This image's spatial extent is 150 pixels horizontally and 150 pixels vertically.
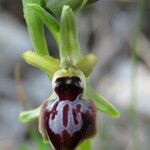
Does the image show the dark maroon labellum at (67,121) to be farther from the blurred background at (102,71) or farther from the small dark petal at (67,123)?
the blurred background at (102,71)

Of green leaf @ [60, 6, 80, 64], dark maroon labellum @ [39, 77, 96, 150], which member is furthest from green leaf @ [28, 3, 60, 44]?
dark maroon labellum @ [39, 77, 96, 150]

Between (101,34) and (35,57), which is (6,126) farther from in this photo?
(35,57)

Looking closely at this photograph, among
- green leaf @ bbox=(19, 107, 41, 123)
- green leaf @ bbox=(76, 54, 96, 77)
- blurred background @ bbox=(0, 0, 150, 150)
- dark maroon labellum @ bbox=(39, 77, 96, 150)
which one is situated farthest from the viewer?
blurred background @ bbox=(0, 0, 150, 150)

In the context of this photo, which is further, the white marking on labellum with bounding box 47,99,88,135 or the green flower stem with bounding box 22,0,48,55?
the green flower stem with bounding box 22,0,48,55

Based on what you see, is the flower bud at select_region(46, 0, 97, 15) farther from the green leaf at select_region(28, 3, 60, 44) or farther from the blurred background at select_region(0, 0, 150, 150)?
the blurred background at select_region(0, 0, 150, 150)

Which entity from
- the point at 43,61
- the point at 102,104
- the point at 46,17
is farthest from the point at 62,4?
the point at 102,104

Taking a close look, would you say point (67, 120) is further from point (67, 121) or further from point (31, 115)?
point (31, 115)

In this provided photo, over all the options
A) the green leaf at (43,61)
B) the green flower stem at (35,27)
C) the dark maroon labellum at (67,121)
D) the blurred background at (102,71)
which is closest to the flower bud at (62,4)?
the green flower stem at (35,27)
